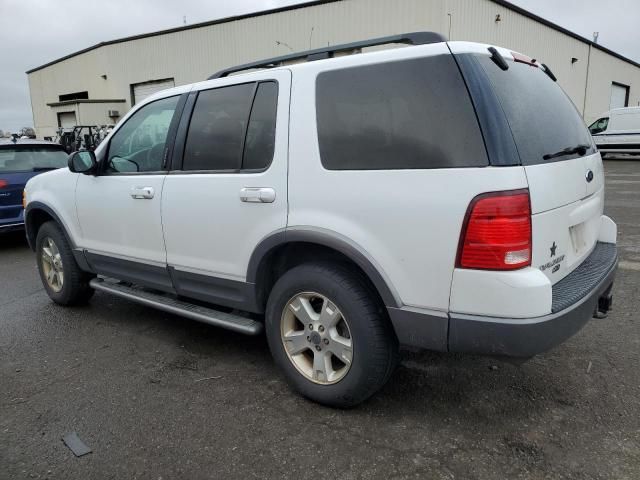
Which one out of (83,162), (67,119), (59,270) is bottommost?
(59,270)

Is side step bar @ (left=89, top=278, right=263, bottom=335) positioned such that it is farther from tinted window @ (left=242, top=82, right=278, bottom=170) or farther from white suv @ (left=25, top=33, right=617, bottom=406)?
tinted window @ (left=242, top=82, right=278, bottom=170)

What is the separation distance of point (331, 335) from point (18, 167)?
7006mm

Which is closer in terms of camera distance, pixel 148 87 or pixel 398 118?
pixel 398 118

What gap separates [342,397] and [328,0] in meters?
19.1

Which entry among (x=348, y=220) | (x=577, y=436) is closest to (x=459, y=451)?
(x=577, y=436)

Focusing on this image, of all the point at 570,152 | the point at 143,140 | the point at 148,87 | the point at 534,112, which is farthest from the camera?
the point at 148,87

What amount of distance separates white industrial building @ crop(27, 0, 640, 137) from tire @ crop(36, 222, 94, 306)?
1481 centimetres

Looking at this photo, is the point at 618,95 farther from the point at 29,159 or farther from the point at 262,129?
the point at 262,129

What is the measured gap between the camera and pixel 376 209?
241cm

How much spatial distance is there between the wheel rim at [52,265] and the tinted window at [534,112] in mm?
4028

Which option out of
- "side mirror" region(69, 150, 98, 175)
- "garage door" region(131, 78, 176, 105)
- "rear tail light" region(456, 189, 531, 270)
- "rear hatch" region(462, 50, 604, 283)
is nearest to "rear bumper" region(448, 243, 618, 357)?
"rear hatch" region(462, 50, 604, 283)

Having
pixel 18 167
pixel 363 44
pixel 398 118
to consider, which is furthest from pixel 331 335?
pixel 18 167

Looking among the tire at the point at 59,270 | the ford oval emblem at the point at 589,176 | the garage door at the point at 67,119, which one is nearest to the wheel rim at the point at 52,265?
the tire at the point at 59,270

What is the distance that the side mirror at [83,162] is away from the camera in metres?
3.88
